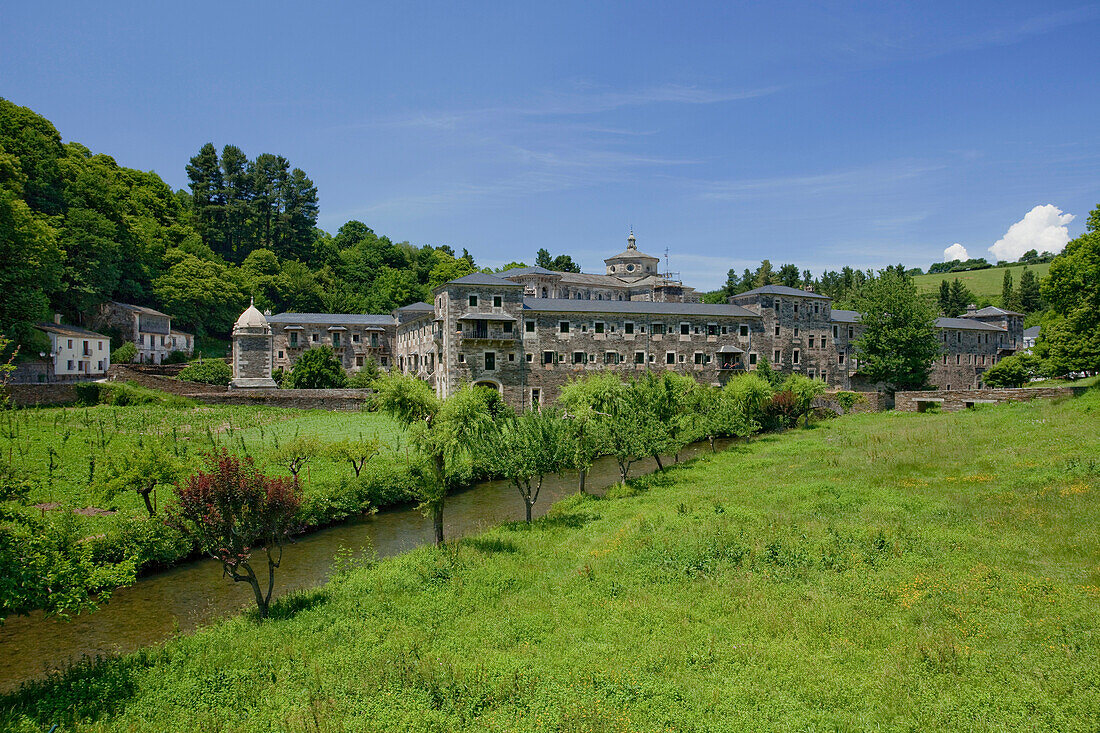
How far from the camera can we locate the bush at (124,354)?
205 feet

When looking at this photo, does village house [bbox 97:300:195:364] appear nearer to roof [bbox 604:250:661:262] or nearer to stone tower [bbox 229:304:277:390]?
stone tower [bbox 229:304:277:390]

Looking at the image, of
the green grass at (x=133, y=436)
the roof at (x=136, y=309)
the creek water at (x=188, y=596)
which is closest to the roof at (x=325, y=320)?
the roof at (x=136, y=309)

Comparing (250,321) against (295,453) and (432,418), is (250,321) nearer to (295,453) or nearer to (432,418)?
(295,453)

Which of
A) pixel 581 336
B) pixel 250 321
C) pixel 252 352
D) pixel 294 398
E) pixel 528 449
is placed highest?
pixel 250 321

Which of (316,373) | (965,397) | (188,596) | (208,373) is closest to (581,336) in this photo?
(316,373)

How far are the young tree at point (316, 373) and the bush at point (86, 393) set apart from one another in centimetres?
1573

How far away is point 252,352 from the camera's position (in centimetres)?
6197

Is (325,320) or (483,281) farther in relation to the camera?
(325,320)

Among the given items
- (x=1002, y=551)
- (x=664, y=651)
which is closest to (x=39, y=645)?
(x=664, y=651)

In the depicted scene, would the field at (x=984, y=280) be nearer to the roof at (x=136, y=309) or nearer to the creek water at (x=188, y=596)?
the creek water at (x=188, y=596)

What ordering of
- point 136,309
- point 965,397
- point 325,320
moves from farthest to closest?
point 325,320 → point 136,309 → point 965,397

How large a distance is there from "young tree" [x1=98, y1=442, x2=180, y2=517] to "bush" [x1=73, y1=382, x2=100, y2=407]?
98.8 ft

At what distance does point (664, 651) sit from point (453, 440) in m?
10.3

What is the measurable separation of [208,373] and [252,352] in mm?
4779
